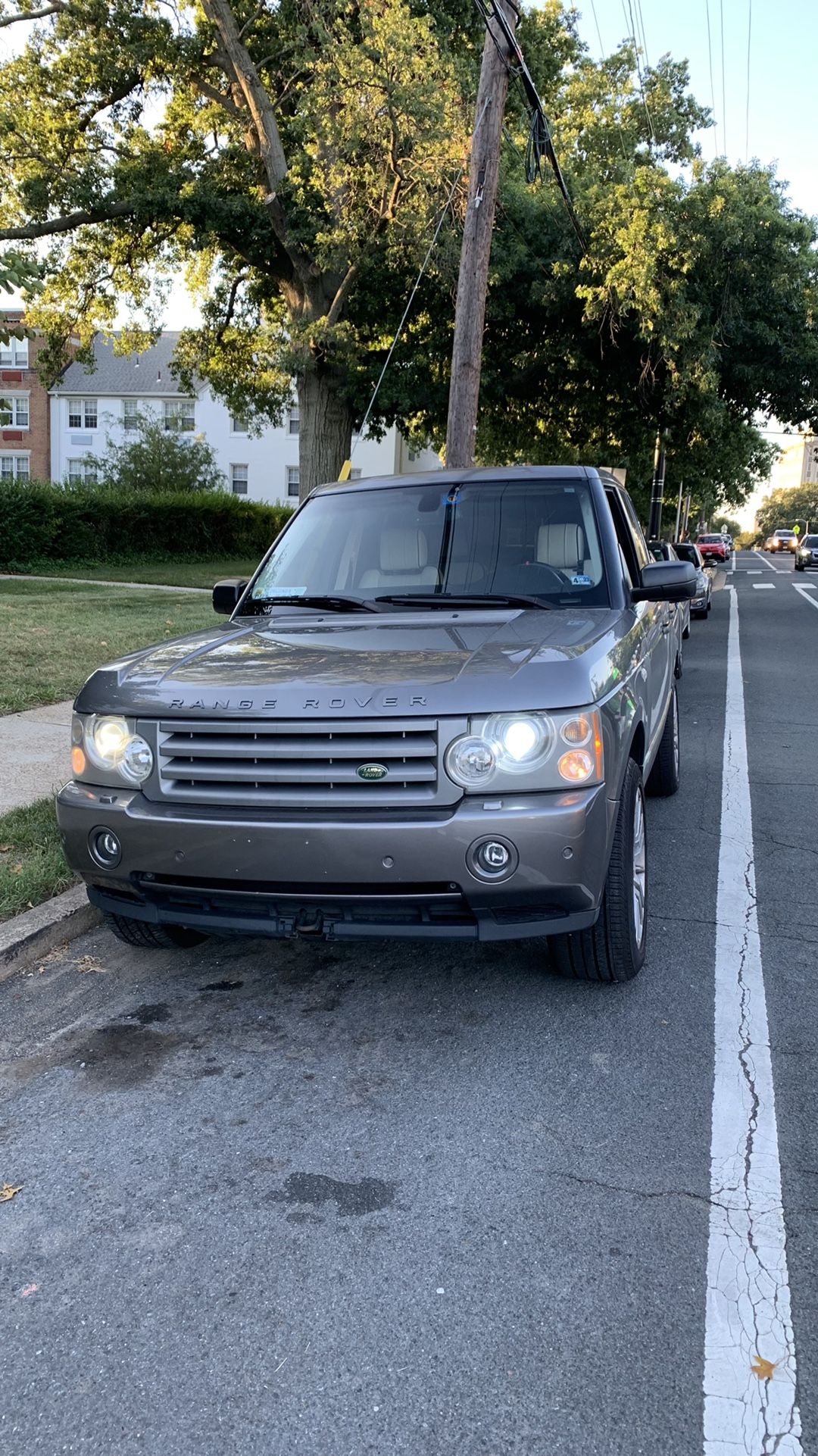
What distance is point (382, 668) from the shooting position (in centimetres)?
367

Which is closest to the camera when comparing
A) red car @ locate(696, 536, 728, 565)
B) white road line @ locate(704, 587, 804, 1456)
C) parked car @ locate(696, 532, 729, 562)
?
white road line @ locate(704, 587, 804, 1456)

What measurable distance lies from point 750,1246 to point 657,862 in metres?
3.24

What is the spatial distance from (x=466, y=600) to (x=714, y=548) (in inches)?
2251

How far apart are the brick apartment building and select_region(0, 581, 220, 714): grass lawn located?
32034 mm

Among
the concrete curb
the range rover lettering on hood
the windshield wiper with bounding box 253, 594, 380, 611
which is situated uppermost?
the windshield wiper with bounding box 253, 594, 380, 611

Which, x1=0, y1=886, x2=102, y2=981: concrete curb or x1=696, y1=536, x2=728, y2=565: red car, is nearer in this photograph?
x1=0, y1=886, x2=102, y2=981: concrete curb

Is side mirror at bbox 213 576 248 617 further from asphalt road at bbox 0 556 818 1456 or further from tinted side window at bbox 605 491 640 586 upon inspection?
tinted side window at bbox 605 491 640 586

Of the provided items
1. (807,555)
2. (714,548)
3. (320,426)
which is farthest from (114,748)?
(714,548)

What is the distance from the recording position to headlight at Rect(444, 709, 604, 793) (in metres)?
3.40

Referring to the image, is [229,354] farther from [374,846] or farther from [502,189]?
[374,846]

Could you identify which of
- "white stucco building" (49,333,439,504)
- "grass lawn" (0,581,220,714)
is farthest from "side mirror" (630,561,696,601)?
"white stucco building" (49,333,439,504)

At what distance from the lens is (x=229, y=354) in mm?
25062

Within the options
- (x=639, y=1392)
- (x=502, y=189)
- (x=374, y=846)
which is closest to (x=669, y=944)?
(x=374, y=846)

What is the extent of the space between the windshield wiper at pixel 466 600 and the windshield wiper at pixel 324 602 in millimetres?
92
